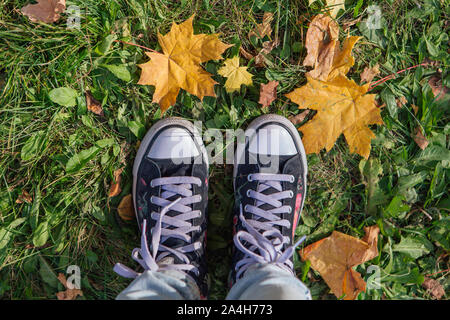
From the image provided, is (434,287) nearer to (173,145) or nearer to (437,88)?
(437,88)

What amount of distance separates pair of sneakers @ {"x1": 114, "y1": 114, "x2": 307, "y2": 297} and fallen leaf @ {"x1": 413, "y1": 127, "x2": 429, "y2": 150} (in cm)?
59

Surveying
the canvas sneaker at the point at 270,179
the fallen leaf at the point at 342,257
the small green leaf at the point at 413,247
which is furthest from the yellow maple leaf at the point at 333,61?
the small green leaf at the point at 413,247

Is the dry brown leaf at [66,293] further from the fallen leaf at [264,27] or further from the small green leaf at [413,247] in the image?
the small green leaf at [413,247]

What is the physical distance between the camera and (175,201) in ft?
5.38

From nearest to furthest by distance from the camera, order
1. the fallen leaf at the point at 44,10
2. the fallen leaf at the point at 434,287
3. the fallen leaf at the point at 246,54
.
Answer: the fallen leaf at the point at 44,10 < the fallen leaf at the point at 246,54 < the fallen leaf at the point at 434,287

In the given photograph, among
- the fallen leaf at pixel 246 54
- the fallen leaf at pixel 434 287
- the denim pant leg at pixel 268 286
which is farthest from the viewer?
the fallen leaf at pixel 434 287

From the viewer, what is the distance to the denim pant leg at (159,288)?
1.23 meters

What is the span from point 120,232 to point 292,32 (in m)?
1.32

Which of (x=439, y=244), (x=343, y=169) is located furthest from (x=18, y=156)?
(x=439, y=244)

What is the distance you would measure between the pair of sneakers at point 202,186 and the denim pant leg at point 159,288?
0.23 meters

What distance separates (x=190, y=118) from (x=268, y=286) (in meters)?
A: 0.89

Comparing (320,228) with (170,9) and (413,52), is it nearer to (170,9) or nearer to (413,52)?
(413,52)

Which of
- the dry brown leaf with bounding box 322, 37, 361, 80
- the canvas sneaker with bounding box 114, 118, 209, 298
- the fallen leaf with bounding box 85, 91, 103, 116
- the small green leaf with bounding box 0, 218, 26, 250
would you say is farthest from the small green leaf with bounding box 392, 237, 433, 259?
the small green leaf with bounding box 0, 218, 26, 250

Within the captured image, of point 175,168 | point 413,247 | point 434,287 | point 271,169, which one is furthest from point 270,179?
point 434,287
